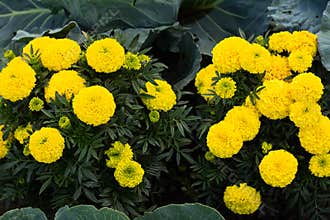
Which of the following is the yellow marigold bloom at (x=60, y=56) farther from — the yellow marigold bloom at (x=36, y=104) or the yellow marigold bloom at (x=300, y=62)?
the yellow marigold bloom at (x=300, y=62)

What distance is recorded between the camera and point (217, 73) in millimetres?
2168

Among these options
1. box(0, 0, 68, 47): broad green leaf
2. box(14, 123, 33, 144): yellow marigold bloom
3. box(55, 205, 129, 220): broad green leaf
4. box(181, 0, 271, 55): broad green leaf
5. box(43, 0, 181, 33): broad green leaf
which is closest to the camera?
box(55, 205, 129, 220): broad green leaf

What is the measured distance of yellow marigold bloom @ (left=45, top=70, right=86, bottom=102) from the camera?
2014 millimetres

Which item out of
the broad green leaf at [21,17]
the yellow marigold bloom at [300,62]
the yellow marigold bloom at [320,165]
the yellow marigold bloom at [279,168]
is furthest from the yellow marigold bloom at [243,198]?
the broad green leaf at [21,17]

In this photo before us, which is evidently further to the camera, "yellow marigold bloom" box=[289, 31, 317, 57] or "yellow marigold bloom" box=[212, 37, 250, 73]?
"yellow marigold bloom" box=[289, 31, 317, 57]

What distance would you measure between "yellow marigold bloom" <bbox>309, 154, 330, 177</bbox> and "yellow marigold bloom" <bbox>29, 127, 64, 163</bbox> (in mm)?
902

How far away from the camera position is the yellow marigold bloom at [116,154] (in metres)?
1.99

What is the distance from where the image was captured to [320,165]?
79.8 inches

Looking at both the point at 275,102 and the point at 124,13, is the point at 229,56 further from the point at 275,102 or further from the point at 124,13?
the point at 124,13

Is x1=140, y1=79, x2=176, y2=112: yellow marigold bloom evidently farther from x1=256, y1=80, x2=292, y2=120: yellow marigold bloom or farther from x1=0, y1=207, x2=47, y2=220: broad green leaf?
x1=0, y1=207, x2=47, y2=220: broad green leaf

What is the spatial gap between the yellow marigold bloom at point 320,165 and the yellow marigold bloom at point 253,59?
379mm

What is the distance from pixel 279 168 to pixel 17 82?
3.21ft

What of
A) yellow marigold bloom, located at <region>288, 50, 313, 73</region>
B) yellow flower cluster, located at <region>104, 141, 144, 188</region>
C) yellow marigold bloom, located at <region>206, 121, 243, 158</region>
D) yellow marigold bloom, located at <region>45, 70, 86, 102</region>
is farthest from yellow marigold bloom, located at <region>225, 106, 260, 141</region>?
yellow marigold bloom, located at <region>45, 70, 86, 102</region>

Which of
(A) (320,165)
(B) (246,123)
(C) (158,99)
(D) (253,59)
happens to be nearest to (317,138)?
(A) (320,165)
